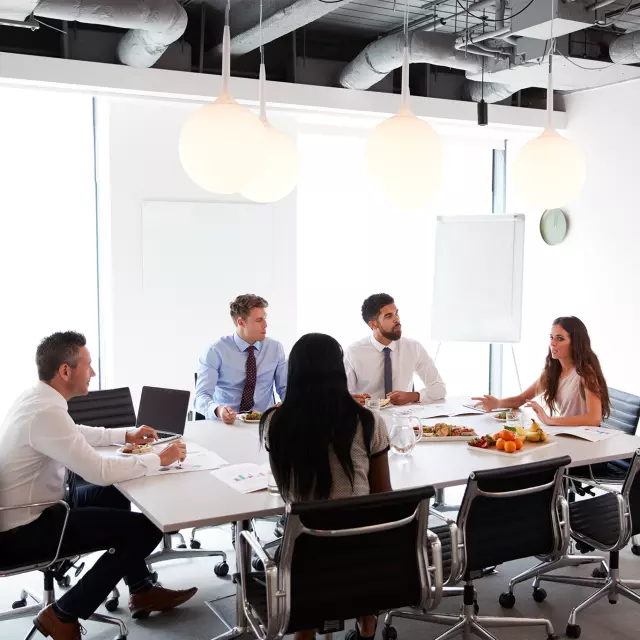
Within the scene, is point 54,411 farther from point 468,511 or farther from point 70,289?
point 70,289

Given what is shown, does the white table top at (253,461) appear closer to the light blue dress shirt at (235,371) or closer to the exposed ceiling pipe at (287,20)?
the light blue dress shirt at (235,371)

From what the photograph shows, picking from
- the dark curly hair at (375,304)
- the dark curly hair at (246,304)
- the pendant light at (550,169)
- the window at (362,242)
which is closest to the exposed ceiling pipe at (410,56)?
the window at (362,242)

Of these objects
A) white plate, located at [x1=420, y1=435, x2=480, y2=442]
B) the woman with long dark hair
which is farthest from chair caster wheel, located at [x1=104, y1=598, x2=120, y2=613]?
white plate, located at [x1=420, y1=435, x2=480, y2=442]

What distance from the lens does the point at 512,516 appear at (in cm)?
311

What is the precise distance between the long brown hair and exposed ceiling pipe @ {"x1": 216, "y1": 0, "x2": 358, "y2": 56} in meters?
2.28

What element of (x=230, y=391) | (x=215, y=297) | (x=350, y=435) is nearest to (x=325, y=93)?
(x=215, y=297)

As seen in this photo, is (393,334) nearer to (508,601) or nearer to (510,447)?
(510,447)

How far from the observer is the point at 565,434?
3.94 metres

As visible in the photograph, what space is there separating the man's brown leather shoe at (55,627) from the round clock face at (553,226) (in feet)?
19.2

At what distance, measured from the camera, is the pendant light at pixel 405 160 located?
2938mm

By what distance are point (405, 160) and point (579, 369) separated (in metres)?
2.03

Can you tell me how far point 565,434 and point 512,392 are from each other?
446 centimetres

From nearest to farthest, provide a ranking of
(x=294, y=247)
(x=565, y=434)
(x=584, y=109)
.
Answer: (x=565, y=434) → (x=294, y=247) → (x=584, y=109)

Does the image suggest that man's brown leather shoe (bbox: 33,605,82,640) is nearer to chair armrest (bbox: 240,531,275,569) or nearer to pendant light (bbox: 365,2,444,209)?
chair armrest (bbox: 240,531,275,569)
